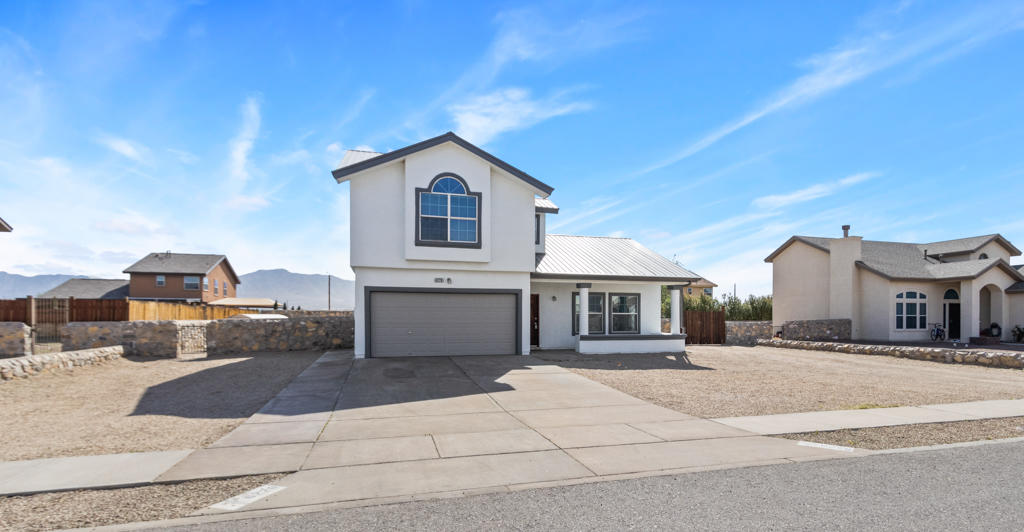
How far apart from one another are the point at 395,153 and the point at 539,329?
7.96 m

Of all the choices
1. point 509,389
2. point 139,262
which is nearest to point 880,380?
point 509,389

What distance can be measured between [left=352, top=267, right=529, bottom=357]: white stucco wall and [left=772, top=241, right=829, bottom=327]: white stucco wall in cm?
1903

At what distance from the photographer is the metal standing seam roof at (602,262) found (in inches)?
696

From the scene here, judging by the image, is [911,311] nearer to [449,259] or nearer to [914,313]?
[914,313]

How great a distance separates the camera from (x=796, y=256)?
29438 millimetres

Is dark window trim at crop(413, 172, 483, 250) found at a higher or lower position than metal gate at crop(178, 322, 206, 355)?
higher

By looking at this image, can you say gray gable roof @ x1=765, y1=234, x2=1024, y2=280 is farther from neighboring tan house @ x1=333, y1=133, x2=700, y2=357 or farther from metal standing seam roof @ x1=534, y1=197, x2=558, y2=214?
metal standing seam roof @ x1=534, y1=197, x2=558, y2=214

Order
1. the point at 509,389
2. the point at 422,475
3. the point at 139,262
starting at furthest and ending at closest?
1. the point at 139,262
2. the point at 509,389
3. the point at 422,475

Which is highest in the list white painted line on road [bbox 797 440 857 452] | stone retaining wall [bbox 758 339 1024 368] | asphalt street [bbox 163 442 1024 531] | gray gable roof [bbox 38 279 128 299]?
gray gable roof [bbox 38 279 128 299]

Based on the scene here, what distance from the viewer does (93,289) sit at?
4831 cm

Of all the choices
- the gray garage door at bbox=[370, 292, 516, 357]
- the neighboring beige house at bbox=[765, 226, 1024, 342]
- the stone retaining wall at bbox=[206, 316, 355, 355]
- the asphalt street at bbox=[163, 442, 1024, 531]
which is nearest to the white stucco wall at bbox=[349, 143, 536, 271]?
the gray garage door at bbox=[370, 292, 516, 357]

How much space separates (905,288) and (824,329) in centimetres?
427

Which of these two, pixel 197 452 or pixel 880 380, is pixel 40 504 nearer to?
pixel 197 452

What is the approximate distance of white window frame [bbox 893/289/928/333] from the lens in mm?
24766
